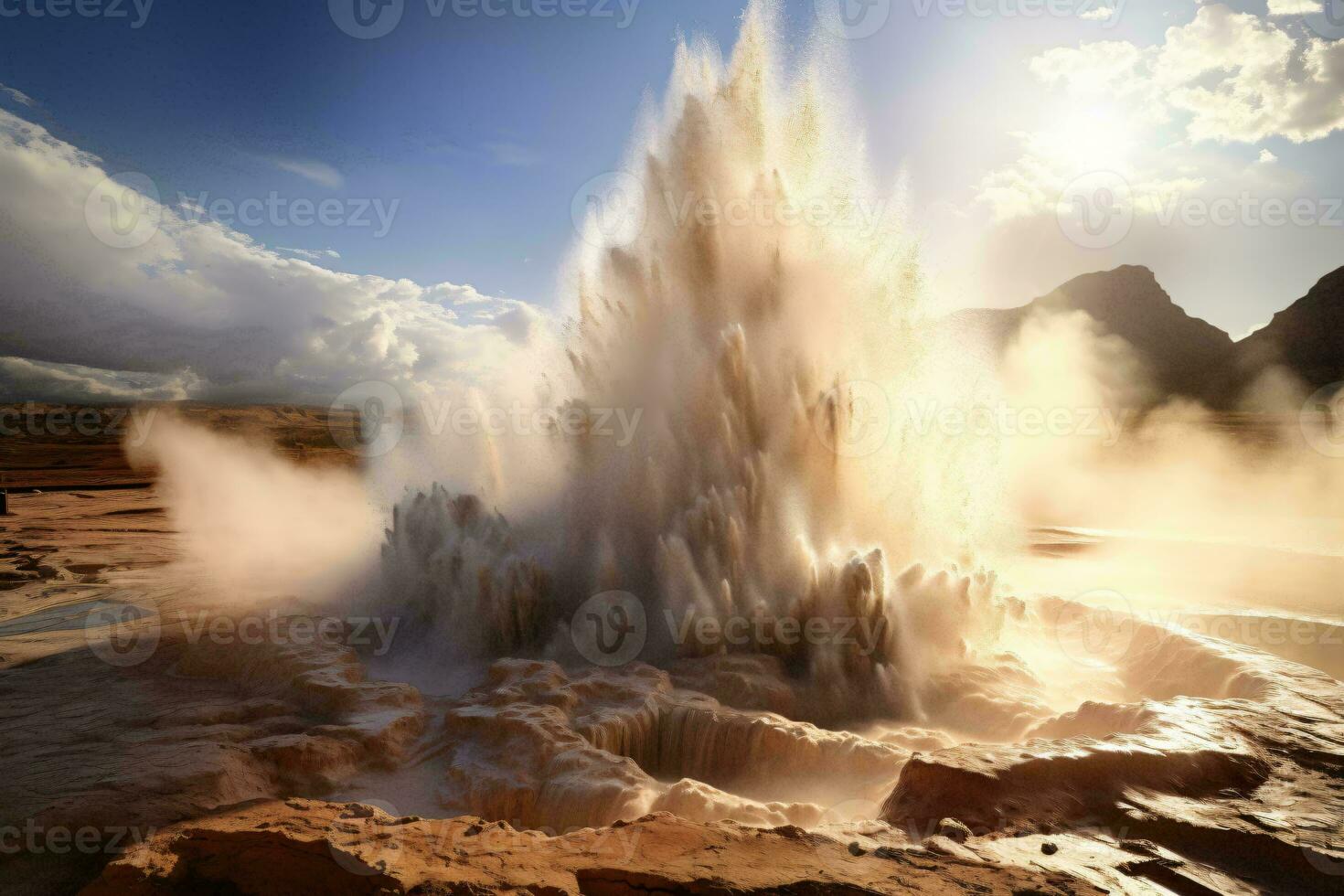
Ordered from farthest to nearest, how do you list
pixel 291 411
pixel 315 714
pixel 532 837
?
pixel 291 411 < pixel 315 714 < pixel 532 837

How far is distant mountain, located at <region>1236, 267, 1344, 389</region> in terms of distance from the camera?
58.3 m

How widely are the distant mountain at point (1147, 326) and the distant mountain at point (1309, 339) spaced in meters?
3.08

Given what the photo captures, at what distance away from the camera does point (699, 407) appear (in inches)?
471

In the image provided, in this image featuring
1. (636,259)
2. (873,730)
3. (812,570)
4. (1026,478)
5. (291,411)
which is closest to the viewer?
(873,730)

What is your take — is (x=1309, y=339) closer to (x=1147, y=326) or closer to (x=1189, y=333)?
(x=1189, y=333)

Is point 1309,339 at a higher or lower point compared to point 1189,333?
lower

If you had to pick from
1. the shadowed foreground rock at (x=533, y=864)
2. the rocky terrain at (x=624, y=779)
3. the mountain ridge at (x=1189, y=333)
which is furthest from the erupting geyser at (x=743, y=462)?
the mountain ridge at (x=1189, y=333)

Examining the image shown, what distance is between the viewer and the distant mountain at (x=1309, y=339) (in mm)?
58281

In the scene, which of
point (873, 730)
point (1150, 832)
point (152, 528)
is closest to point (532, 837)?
point (1150, 832)

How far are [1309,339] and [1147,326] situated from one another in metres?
20.8

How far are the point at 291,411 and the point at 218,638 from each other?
103757mm

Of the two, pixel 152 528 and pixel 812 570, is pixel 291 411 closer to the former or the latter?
pixel 152 528

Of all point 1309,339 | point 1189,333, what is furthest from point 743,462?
point 1189,333

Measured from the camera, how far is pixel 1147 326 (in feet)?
268
